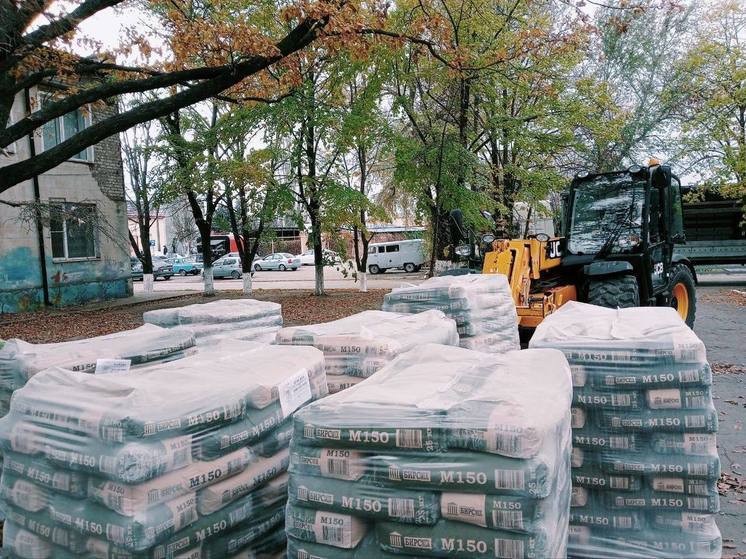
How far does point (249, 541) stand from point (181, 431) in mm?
677

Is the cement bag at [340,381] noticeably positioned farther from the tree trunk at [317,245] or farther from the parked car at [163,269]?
the parked car at [163,269]

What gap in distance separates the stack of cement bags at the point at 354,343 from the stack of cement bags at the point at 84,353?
707mm

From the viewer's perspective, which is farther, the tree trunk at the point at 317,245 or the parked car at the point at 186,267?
the parked car at the point at 186,267

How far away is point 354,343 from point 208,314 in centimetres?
195

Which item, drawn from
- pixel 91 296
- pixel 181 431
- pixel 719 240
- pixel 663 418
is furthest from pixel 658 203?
pixel 91 296

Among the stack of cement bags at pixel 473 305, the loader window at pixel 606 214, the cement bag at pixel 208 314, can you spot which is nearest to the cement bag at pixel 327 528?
the cement bag at pixel 208 314

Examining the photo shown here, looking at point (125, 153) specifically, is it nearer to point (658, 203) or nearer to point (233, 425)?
point (658, 203)

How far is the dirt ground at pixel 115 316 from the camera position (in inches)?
501

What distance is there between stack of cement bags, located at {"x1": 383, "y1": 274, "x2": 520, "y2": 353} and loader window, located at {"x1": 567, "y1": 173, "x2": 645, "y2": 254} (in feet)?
9.98

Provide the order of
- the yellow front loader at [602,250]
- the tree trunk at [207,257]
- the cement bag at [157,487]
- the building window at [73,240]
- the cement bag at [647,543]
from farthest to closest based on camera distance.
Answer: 1. the tree trunk at [207,257]
2. the building window at [73,240]
3. the yellow front loader at [602,250]
4. the cement bag at [647,543]
5. the cement bag at [157,487]

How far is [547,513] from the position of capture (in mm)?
2043

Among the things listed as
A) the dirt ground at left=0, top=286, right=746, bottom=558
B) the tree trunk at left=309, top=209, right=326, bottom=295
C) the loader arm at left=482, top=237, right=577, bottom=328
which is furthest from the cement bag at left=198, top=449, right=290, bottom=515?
the tree trunk at left=309, top=209, right=326, bottom=295

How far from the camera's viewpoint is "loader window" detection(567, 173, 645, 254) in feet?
27.2

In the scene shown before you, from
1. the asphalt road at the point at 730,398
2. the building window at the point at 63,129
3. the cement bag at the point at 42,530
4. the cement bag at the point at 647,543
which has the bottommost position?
the asphalt road at the point at 730,398
